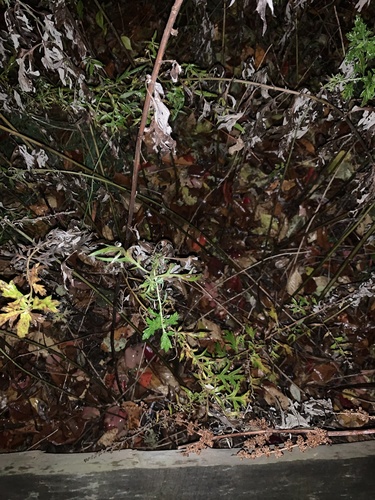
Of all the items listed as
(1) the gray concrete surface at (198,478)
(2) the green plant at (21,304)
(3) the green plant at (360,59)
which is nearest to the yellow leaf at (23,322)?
(2) the green plant at (21,304)

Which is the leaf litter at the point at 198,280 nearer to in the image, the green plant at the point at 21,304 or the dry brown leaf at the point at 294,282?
the dry brown leaf at the point at 294,282

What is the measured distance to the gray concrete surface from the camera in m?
1.59

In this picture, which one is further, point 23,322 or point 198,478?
point 198,478

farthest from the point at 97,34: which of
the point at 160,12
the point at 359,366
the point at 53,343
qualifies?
the point at 359,366

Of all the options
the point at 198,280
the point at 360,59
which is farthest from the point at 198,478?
the point at 360,59

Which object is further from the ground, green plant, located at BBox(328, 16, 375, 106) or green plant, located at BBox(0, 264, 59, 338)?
green plant, located at BBox(328, 16, 375, 106)

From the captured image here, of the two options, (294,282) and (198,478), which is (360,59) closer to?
(294,282)

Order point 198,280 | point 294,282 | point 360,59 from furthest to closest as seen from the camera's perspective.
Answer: point 294,282 < point 198,280 < point 360,59

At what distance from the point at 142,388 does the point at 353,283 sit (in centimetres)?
128

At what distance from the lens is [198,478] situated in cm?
161

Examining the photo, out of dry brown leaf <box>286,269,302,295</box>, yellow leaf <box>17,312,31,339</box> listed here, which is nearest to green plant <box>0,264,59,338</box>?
yellow leaf <box>17,312,31,339</box>

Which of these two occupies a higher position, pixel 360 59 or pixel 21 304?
pixel 360 59

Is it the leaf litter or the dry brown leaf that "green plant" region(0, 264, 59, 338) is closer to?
the leaf litter

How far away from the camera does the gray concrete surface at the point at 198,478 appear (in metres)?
1.59
